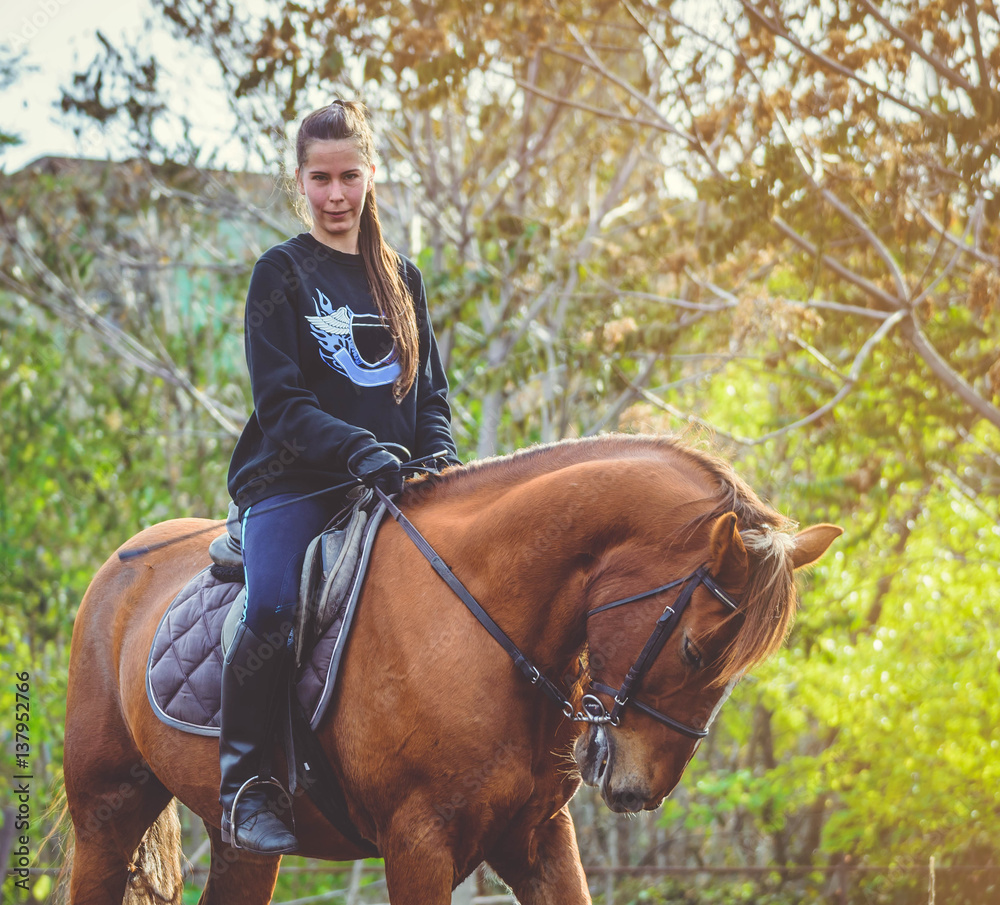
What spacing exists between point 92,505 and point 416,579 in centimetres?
1185

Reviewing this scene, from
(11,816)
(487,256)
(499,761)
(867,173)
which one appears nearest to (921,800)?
(867,173)

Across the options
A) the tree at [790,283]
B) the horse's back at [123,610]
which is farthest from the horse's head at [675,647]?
the tree at [790,283]

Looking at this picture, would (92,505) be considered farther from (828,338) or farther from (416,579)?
(416,579)

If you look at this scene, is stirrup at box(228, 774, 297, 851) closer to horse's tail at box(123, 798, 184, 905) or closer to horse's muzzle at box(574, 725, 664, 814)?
horse's muzzle at box(574, 725, 664, 814)

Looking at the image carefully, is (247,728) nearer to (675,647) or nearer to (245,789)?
(245,789)

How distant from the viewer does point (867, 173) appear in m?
8.08

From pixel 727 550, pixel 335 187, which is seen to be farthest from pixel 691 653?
pixel 335 187

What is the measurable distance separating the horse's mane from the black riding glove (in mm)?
155

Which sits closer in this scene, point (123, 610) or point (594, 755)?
point (594, 755)

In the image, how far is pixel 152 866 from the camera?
155 inches

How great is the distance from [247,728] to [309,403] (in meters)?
1.05

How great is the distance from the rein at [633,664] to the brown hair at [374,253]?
96 cm

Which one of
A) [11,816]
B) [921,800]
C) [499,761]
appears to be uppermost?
[499,761]

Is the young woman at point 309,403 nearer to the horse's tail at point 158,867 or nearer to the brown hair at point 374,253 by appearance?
the brown hair at point 374,253
